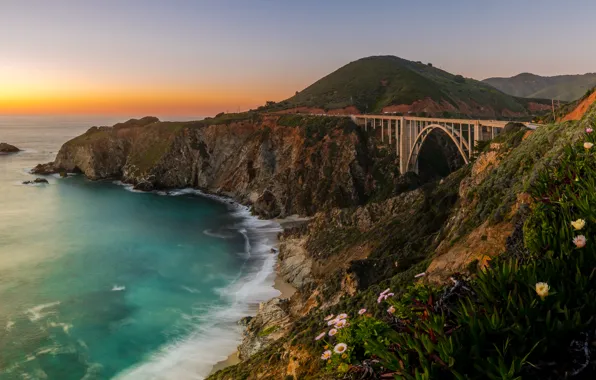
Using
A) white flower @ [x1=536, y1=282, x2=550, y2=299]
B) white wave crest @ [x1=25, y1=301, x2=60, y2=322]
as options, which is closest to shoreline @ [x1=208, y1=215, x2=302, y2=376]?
white wave crest @ [x1=25, y1=301, x2=60, y2=322]

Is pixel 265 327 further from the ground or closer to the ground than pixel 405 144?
closer to the ground

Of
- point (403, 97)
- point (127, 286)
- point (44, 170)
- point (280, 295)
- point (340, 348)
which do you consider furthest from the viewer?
point (403, 97)

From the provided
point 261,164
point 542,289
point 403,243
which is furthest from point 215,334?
point 261,164

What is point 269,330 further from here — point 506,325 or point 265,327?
point 506,325

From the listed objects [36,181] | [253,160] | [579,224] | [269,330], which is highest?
[579,224]

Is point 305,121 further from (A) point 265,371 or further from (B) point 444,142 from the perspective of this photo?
(A) point 265,371

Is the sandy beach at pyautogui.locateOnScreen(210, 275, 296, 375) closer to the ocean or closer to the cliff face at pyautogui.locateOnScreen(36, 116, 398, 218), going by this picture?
the ocean

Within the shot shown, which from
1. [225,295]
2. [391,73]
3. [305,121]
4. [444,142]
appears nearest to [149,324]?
[225,295]
